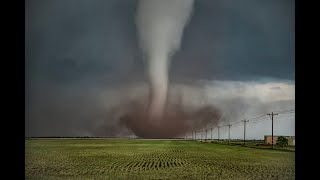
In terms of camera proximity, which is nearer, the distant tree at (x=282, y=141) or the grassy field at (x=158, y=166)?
the grassy field at (x=158, y=166)

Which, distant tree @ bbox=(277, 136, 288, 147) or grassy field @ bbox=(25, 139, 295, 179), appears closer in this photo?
grassy field @ bbox=(25, 139, 295, 179)

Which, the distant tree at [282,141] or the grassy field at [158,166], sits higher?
the grassy field at [158,166]

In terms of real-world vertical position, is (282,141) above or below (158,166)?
below

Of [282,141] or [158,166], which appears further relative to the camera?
[282,141]

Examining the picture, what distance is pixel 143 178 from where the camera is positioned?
11070mm

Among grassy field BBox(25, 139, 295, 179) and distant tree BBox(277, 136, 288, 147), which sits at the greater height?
grassy field BBox(25, 139, 295, 179)
